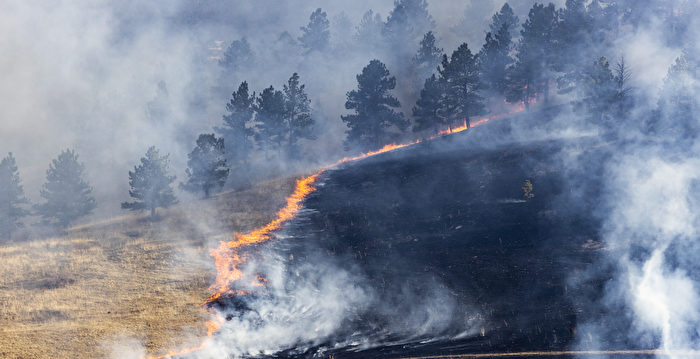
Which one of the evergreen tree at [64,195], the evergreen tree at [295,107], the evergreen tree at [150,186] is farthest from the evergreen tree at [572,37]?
the evergreen tree at [64,195]

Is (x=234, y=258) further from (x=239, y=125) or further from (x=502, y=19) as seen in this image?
(x=502, y=19)

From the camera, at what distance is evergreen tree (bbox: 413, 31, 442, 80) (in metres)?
95.9

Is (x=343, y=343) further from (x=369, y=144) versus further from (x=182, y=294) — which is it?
(x=369, y=144)

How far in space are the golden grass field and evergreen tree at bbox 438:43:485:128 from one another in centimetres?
2814

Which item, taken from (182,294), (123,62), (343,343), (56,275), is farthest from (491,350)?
(123,62)

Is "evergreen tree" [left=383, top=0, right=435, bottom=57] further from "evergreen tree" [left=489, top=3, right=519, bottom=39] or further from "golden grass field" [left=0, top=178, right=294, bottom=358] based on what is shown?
"golden grass field" [left=0, top=178, right=294, bottom=358]

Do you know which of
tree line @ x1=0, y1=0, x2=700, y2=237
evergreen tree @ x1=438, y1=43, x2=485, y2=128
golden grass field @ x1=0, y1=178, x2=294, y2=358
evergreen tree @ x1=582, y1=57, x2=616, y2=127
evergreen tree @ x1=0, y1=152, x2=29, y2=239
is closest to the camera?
golden grass field @ x1=0, y1=178, x2=294, y2=358

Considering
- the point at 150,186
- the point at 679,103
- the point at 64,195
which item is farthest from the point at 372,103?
the point at 64,195

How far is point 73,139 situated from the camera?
10312 cm

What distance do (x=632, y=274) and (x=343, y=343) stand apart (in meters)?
18.4

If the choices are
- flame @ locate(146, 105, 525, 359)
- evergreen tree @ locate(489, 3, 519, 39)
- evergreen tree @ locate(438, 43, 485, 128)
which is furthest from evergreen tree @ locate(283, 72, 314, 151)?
evergreen tree @ locate(489, 3, 519, 39)

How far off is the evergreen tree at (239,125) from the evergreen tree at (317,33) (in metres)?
42.9

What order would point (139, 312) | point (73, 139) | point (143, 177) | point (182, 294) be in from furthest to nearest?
1. point (73, 139)
2. point (143, 177)
3. point (182, 294)
4. point (139, 312)

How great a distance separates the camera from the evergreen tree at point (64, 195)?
57.2 metres
